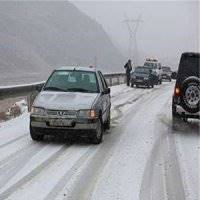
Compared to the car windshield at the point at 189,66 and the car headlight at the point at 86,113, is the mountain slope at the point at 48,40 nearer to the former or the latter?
the car windshield at the point at 189,66

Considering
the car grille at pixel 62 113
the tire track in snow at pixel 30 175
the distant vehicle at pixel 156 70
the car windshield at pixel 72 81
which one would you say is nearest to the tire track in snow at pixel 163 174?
the tire track in snow at pixel 30 175

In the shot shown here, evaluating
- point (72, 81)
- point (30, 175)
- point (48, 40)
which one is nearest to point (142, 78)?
point (72, 81)

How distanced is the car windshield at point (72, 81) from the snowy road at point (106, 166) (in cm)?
120

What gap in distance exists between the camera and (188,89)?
46.4 feet

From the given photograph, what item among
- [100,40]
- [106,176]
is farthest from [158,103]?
[100,40]

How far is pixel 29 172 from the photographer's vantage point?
344 inches

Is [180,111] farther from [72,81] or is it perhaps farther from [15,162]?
[15,162]

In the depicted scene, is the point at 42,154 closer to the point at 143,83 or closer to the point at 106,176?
the point at 106,176

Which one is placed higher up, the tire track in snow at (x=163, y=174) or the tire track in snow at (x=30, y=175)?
the tire track in snow at (x=30, y=175)

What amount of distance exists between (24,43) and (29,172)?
202 feet

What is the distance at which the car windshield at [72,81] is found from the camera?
12.3m

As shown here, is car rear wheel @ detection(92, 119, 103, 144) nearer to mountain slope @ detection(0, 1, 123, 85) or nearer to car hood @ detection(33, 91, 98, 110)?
car hood @ detection(33, 91, 98, 110)

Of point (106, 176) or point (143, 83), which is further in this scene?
point (143, 83)

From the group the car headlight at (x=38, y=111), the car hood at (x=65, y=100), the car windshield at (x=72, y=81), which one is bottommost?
the car headlight at (x=38, y=111)
